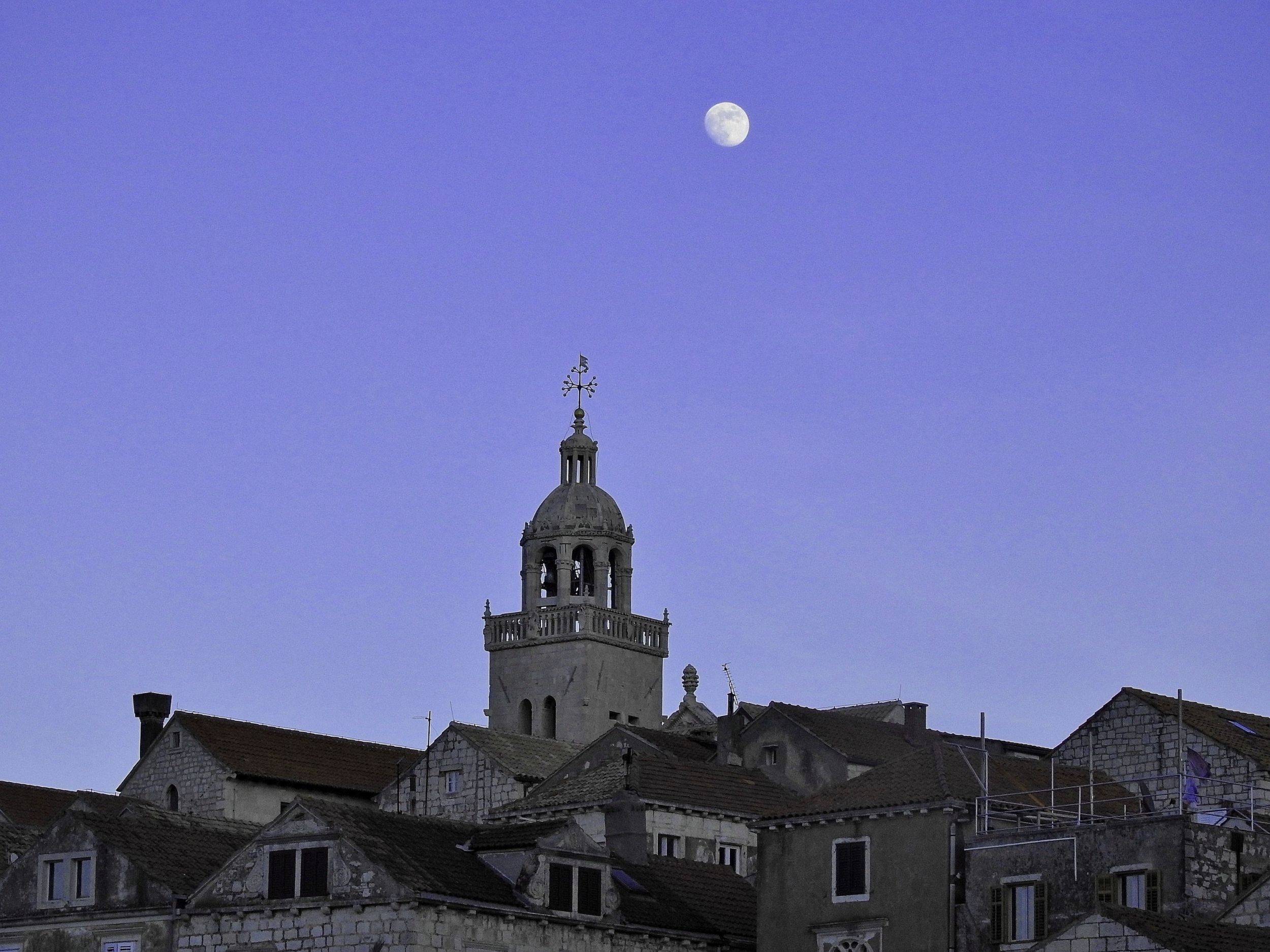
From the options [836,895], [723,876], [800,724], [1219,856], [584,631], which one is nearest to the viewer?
[1219,856]

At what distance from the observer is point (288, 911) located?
57250 millimetres

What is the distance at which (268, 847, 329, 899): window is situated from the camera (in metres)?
57.3

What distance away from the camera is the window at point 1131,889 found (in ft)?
177

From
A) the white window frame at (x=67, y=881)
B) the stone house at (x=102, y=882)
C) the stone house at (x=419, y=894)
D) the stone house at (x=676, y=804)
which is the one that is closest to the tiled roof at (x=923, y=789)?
the stone house at (x=419, y=894)

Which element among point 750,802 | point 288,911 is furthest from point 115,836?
point 750,802

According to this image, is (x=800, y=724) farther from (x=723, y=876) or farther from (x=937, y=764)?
(x=937, y=764)

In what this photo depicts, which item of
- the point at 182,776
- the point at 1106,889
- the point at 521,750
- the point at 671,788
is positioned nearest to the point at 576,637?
the point at 521,750

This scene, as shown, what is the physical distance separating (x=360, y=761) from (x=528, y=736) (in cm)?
607

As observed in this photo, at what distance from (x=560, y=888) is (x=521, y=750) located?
28292mm

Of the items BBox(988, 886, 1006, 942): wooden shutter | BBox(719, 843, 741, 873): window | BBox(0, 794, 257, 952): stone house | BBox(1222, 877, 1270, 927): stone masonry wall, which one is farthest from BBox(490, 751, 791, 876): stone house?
BBox(1222, 877, 1270, 927): stone masonry wall

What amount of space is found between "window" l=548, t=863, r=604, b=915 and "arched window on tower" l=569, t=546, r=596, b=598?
129ft

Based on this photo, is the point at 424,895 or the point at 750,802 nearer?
the point at 424,895

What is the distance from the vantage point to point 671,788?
72.5m

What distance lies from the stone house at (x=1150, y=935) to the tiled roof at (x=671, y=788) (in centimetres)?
2261
